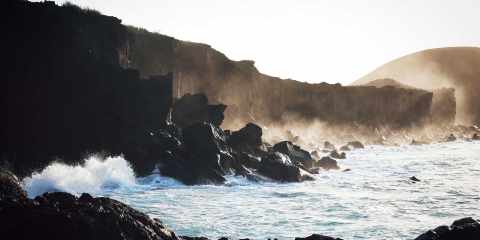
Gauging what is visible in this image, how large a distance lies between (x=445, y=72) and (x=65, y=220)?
161 metres

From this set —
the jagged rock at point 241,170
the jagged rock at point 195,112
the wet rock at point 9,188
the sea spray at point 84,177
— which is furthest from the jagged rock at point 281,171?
the wet rock at point 9,188

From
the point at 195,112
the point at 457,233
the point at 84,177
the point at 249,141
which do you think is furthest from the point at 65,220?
the point at 195,112

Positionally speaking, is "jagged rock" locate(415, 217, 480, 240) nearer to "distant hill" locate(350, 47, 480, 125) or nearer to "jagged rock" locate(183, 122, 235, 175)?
"jagged rock" locate(183, 122, 235, 175)

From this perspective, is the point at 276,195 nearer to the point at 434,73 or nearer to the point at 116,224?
the point at 116,224

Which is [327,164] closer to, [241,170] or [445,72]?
[241,170]

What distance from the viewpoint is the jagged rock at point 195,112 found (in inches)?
1196

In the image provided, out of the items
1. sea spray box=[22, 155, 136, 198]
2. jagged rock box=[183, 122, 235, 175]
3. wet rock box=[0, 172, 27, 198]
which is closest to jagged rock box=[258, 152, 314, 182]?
jagged rock box=[183, 122, 235, 175]

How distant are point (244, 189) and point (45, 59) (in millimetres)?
12298

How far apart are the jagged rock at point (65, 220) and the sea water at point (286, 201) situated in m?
3.93

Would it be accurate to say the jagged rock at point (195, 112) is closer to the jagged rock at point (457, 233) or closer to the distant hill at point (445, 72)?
the jagged rock at point (457, 233)

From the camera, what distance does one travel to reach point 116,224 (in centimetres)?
714

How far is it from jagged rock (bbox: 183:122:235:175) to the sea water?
1670mm

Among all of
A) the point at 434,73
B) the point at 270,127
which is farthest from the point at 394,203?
the point at 434,73

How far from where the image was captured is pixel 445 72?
15012 cm
